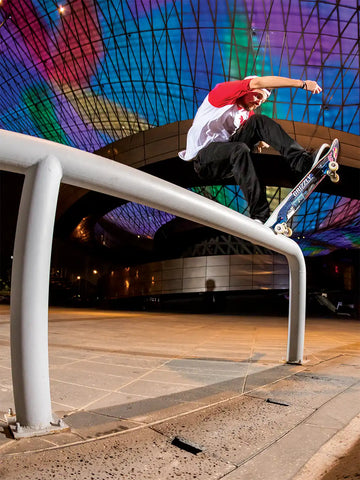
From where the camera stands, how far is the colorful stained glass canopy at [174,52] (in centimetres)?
2581

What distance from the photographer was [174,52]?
28922 millimetres

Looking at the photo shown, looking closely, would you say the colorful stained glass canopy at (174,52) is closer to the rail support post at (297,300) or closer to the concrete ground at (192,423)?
the rail support post at (297,300)

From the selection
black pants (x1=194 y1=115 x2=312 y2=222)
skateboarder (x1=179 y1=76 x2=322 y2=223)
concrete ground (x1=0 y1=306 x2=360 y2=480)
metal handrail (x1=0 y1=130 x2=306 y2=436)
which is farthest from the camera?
black pants (x1=194 y1=115 x2=312 y2=222)

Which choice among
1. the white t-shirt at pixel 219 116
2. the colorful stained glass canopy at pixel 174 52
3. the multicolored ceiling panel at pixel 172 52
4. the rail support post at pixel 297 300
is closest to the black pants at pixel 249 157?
the white t-shirt at pixel 219 116

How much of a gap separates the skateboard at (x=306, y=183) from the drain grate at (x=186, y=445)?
240 cm

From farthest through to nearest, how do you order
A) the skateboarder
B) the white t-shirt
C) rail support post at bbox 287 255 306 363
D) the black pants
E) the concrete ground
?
rail support post at bbox 287 255 306 363 → the black pants → the skateboarder → the white t-shirt → the concrete ground

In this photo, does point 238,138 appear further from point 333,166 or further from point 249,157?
point 333,166

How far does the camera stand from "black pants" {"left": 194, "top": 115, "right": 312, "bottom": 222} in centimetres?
370

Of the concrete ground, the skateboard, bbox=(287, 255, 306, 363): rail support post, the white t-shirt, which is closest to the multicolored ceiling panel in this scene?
the skateboard

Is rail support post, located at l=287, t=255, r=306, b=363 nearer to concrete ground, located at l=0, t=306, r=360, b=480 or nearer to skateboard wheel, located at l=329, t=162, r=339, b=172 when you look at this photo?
concrete ground, located at l=0, t=306, r=360, b=480

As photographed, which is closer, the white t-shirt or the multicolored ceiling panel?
the white t-shirt

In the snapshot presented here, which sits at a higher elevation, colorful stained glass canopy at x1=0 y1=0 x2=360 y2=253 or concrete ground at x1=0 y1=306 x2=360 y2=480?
colorful stained glass canopy at x1=0 y1=0 x2=360 y2=253

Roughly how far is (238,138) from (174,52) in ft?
94.0

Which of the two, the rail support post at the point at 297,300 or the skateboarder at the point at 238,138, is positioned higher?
the skateboarder at the point at 238,138
